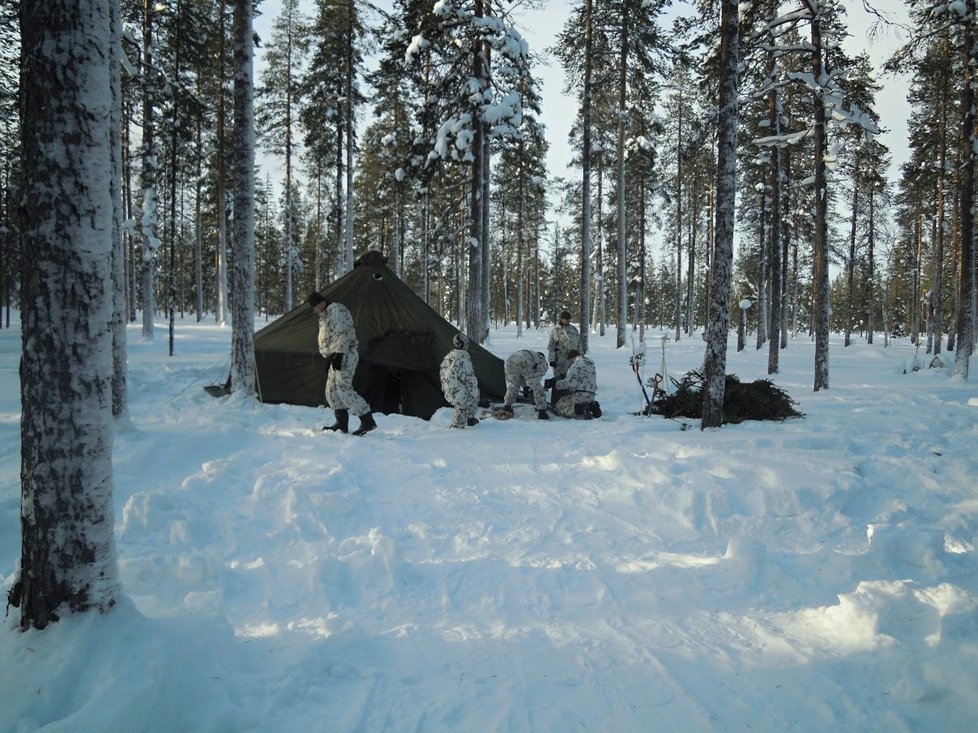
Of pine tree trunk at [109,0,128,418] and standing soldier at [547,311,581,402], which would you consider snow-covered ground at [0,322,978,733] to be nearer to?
pine tree trunk at [109,0,128,418]

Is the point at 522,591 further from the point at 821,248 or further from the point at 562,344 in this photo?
the point at 821,248

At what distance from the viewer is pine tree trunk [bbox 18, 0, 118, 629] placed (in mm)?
2051

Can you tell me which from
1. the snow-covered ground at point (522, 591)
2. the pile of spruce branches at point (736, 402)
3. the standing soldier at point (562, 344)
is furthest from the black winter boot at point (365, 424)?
the pile of spruce branches at point (736, 402)

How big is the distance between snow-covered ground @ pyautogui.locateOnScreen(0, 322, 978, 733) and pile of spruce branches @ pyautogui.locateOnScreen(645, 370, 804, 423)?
74.5 inches

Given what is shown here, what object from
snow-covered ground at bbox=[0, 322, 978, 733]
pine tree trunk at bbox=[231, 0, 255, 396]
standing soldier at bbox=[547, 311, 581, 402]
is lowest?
snow-covered ground at bbox=[0, 322, 978, 733]

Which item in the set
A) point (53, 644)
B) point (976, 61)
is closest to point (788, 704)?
point (53, 644)

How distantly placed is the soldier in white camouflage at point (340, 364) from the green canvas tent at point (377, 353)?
1.64 metres

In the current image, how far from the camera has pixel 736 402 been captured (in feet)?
28.3

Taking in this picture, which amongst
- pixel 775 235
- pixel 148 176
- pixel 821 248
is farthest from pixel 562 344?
pixel 148 176

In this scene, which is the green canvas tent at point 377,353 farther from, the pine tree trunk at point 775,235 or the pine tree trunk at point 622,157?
the pine tree trunk at point 622,157

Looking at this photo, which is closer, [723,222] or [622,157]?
[723,222]

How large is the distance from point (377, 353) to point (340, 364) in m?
1.87

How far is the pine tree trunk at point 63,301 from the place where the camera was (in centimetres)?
205

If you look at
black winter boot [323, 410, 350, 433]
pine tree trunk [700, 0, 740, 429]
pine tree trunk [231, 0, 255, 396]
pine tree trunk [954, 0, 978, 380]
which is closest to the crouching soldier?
pine tree trunk [700, 0, 740, 429]
